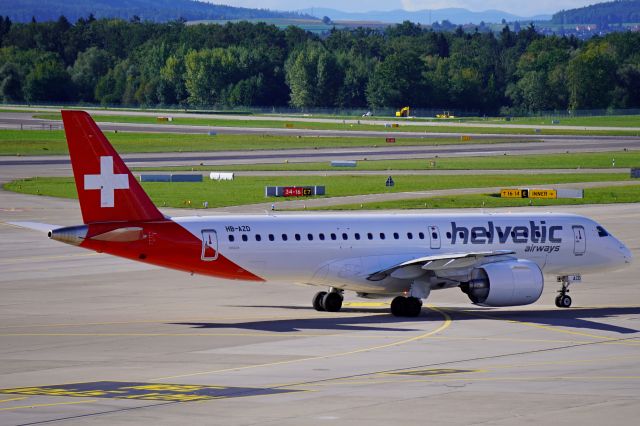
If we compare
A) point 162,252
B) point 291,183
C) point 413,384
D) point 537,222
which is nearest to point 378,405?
point 413,384

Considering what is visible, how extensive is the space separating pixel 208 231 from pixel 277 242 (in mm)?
2534

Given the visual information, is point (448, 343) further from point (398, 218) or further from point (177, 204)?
point (177, 204)

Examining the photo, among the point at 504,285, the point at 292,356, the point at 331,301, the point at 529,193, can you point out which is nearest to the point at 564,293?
the point at 504,285

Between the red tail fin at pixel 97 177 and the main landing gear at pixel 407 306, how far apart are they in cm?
995

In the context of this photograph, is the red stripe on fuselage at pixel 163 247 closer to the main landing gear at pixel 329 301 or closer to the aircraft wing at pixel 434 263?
the main landing gear at pixel 329 301

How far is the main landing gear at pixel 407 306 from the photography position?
44969mm

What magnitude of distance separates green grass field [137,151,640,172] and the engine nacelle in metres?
74.4

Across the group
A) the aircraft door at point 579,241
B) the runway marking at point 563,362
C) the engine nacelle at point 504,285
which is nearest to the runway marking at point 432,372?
the runway marking at point 563,362

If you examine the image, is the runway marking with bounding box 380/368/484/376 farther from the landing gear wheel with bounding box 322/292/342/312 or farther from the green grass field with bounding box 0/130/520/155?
the green grass field with bounding box 0/130/520/155

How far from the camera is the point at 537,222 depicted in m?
47.9

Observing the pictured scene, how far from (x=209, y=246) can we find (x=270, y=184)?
198ft

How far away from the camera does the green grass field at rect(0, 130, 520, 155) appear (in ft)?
491

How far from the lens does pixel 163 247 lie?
42.4 m

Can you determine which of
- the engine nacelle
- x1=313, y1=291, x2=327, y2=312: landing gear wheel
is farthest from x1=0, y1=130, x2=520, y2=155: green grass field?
the engine nacelle
